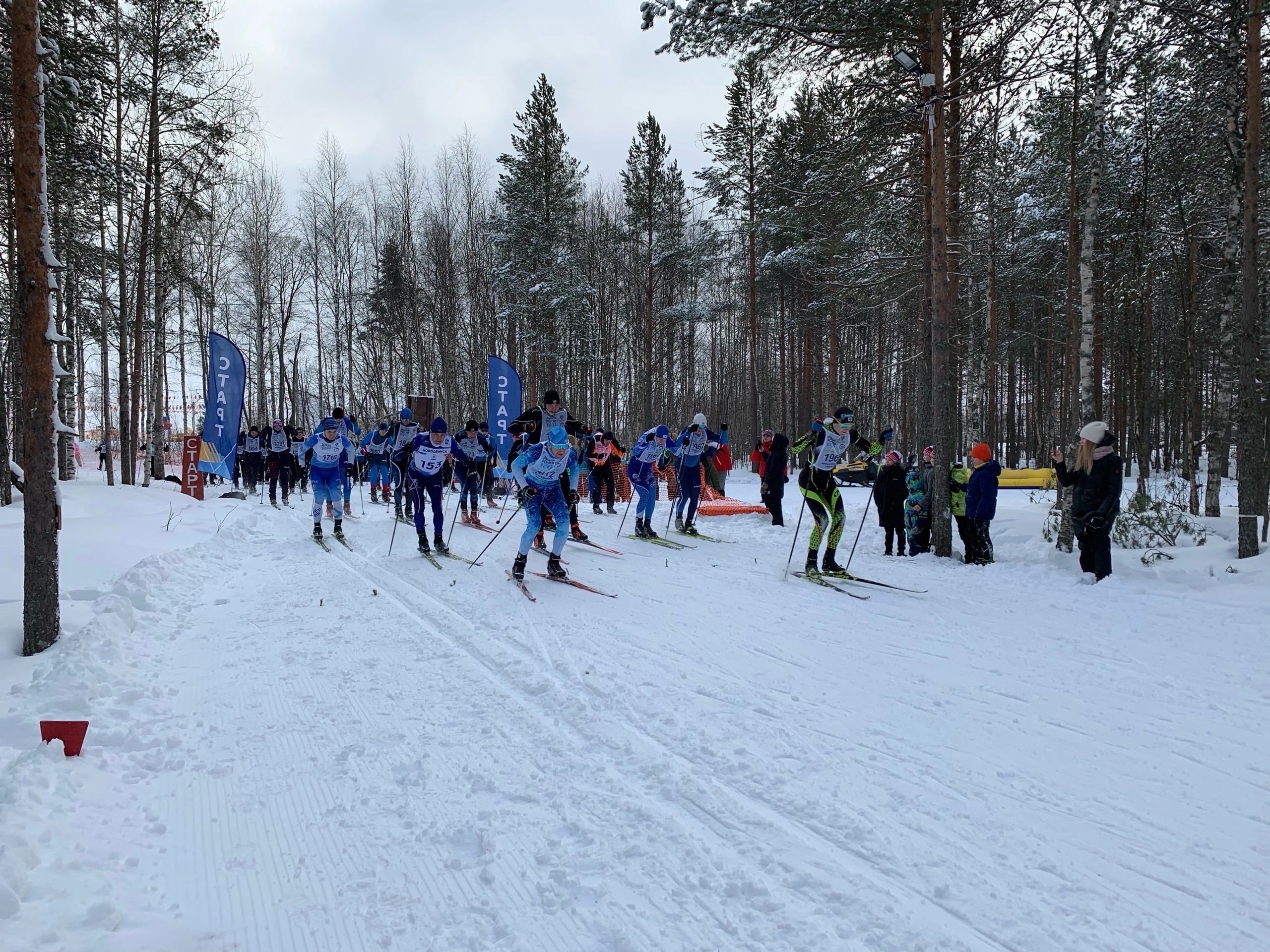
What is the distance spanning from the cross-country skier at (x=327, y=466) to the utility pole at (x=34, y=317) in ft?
20.7

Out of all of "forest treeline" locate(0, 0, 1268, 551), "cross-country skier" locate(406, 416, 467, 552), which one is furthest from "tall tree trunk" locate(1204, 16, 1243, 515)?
"cross-country skier" locate(406, 416, 467, 552)

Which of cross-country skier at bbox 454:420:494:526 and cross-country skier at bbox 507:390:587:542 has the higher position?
cross-country skier at bbox 507:390:587:542

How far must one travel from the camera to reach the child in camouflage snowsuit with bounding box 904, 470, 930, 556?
10.0m

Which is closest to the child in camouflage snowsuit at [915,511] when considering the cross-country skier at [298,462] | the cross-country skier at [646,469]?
the cross-country skier at [646,469]

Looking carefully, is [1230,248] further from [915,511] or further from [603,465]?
[603,465]

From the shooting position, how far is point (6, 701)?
3883 millimetres

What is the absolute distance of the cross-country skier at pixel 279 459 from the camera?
17953 millimetres

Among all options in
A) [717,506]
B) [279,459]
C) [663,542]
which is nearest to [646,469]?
[663,542]

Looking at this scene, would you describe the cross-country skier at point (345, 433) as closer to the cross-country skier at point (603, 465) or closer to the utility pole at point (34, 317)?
the cross-country skier at point (603, 465)

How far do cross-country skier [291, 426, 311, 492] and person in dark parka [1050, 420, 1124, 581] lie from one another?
57.8ft

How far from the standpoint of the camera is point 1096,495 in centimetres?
727

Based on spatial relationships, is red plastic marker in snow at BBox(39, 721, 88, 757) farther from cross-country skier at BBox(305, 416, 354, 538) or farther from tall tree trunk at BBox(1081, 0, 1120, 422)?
tall tree trunk at BBox(1081, 0, 1120, 422)

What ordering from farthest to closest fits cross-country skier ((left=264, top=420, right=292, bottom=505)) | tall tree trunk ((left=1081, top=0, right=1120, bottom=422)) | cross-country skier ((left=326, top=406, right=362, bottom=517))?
cross-country skier ((left=264, top=420, right=292, bottom=505)) → cross-country skier ((left=326, top=406, right=362, bottom=517)) → tall tree trunk ((left=1081, top=0, right=1120, bottom=422))

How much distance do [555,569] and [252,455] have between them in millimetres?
16823
